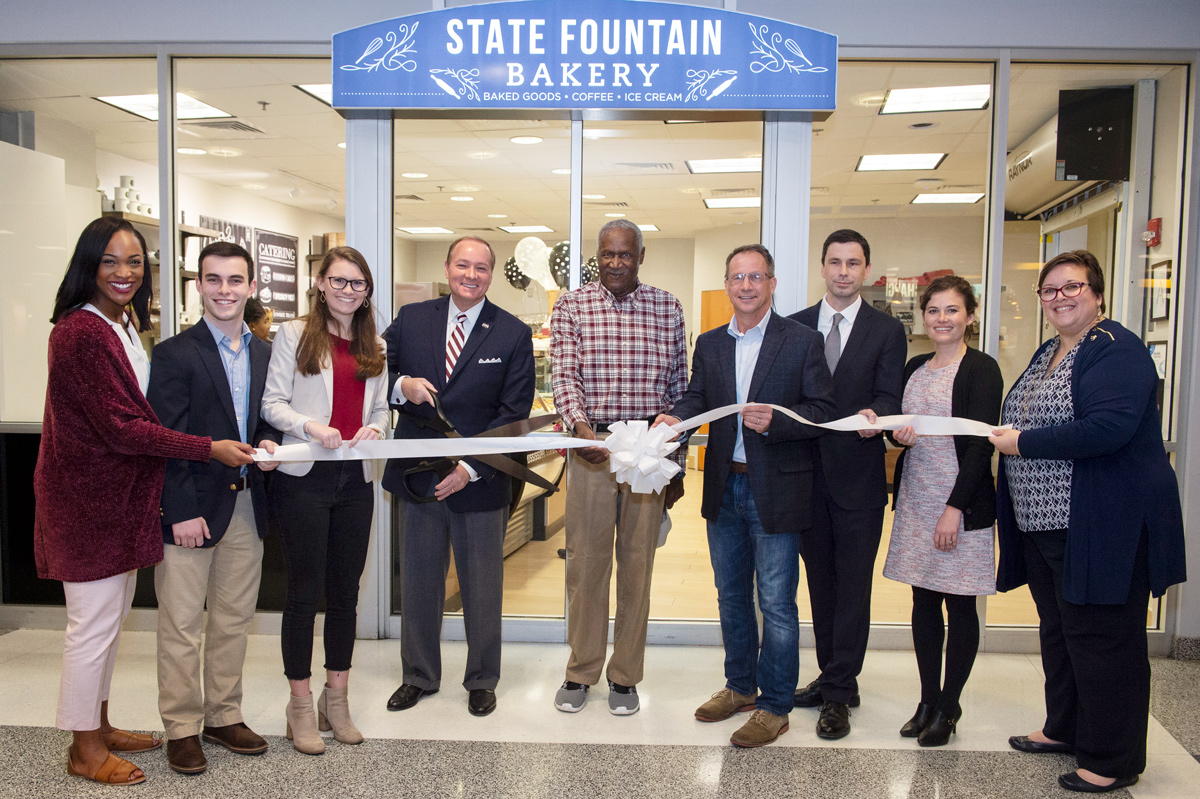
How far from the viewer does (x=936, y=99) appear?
396cm

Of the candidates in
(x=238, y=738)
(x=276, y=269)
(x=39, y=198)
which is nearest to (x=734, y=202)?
(x=238, y=738)

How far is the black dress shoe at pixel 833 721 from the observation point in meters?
2.84

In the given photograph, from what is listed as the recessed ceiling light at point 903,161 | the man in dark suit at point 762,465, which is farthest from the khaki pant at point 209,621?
the recessed ceiling light at point 903,161

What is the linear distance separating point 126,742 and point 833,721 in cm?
254

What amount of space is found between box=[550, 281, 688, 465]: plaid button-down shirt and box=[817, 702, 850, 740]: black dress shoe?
1.11m

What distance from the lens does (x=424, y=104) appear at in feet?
11.5

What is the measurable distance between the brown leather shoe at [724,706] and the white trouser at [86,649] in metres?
2.09

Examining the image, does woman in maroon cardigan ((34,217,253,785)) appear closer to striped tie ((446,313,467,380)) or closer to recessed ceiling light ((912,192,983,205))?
striped tie ((446,313,467,380))

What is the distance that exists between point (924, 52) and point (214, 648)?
3988 millimetres

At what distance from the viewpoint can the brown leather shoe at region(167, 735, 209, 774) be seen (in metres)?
2.52

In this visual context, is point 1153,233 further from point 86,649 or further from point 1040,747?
point 86,649

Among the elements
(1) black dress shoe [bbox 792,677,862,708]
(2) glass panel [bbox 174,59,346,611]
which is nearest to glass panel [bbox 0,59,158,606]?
(2) glass panel [bbox 174,59,346,611]

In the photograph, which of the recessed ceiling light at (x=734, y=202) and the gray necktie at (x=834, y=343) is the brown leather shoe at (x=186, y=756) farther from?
the recessed ceiling light at (x=734, y=202)

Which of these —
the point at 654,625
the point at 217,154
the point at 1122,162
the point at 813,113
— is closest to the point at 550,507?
the point at 654,625
